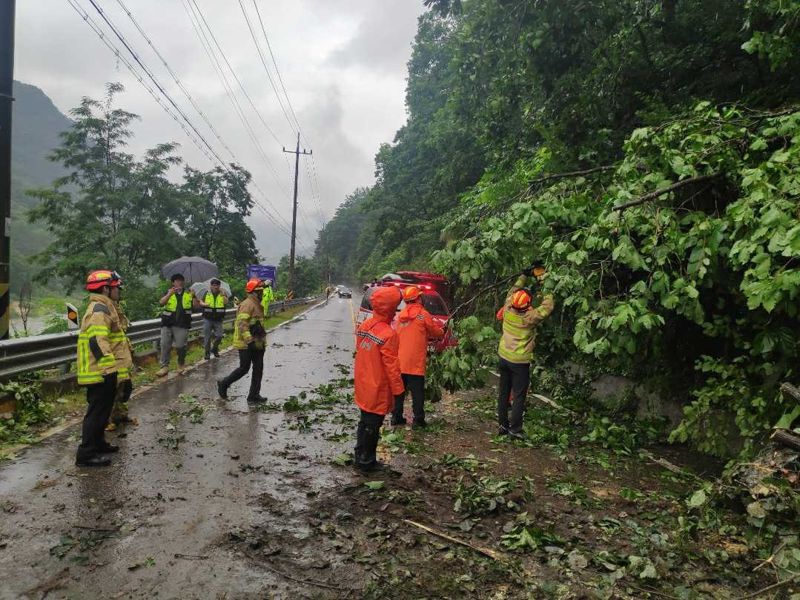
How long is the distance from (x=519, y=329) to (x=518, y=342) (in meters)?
0.17

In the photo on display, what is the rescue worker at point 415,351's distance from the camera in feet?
24.3

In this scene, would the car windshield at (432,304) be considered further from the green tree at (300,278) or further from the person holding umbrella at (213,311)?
the green tree at (300,278)

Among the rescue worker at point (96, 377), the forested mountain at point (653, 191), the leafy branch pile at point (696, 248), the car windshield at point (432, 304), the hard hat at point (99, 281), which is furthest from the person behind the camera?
the car windshield at point (432, 304)

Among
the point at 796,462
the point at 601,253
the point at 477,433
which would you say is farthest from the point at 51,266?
the point at 796,462

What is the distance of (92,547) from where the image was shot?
361cm

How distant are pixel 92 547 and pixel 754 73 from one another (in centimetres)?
875

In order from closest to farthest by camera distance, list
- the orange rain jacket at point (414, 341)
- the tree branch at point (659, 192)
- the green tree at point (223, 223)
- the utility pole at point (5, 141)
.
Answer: the tree branch at point (659, 192) → the utility pole at point (5, 141) → the orange rain jacket at point (414, 341) → the green tree at point (223, 223)

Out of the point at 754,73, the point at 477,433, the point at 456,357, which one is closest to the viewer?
the point at 456,357

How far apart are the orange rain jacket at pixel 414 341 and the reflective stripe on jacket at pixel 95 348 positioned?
11.7 feet

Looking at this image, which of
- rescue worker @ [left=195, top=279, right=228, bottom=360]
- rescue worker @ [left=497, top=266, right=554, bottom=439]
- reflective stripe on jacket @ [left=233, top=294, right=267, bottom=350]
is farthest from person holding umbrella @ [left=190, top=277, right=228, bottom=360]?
→ rescue worker @ [left=497, top=266, right=554, bottom=439]

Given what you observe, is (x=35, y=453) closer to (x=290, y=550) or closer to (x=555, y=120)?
(x=290, y=550)

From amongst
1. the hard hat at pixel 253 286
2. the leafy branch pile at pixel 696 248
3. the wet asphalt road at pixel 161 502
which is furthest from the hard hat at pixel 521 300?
the hard hat at pixel 253 286

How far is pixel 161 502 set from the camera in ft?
14.4

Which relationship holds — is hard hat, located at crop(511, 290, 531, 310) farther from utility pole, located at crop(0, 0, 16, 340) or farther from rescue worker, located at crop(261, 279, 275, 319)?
utility pole, located at crop(0, 0, 16, 340)
